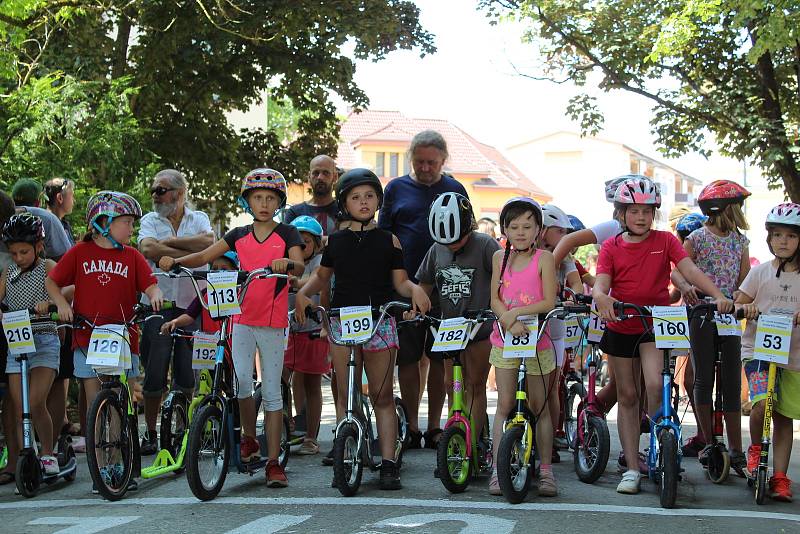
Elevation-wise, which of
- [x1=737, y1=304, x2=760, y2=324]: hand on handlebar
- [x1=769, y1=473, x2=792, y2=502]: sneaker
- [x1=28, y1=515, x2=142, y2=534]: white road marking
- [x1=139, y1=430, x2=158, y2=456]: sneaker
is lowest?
[x1=28, y1=515, x2=142, y2=534]: white road marking

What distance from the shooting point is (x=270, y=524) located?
686cm

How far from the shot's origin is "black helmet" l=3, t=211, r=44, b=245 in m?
8.68

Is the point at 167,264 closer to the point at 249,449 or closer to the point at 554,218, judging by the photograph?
the point at 249,449

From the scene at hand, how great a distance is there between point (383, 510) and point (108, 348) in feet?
7.11

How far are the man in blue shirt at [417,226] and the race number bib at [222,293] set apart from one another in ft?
7.35

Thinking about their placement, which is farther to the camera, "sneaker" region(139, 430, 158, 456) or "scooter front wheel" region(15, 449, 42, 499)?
"sneaker" region(139, 430, 158, 456)

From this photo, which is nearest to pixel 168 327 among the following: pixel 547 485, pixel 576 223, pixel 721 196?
pixel 547 485

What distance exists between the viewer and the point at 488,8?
22.4m

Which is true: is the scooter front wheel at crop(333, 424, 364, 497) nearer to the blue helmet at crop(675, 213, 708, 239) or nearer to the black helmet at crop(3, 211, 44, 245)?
the black helmet at crop(3, 211, 44, 245)

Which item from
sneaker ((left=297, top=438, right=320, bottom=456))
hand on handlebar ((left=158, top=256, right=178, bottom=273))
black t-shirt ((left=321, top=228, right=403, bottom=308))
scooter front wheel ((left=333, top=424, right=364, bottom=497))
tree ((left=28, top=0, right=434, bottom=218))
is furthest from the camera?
tree ((left=28, top=0, right=434, bottom=218))

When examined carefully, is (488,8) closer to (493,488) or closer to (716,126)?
(716,126)

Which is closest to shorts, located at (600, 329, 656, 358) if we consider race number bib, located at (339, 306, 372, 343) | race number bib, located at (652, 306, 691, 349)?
race number bib, located at (652, 306, 691, 349)

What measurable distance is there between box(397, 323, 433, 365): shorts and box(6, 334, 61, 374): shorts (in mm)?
2727

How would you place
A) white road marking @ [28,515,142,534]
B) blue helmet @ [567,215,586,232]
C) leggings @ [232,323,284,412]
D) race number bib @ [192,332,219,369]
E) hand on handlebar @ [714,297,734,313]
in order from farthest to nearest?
blue helmet @ [567,215,586,232] → race number bib @ [192,332,219,369] → leggings @ [232,323,284,412] → hand on handlebar @ [714,297,734,313] → white road marking @ [28,515,142,534]
